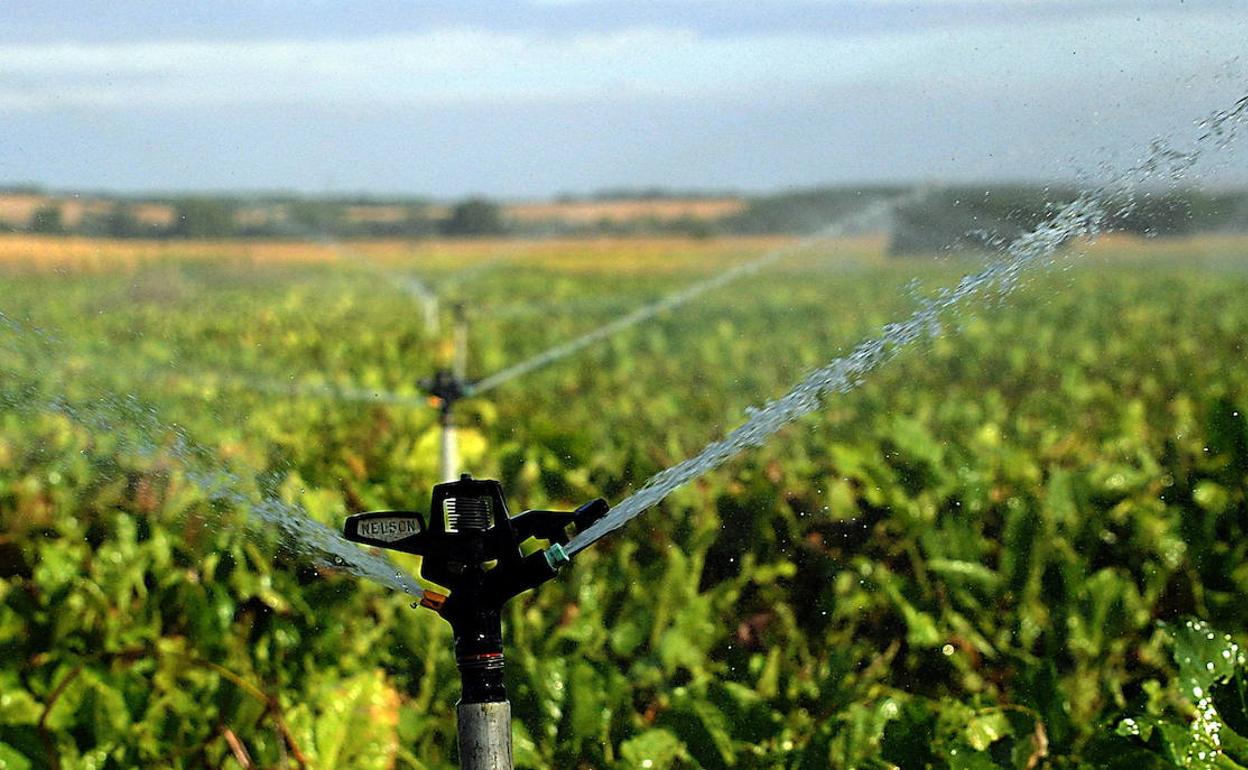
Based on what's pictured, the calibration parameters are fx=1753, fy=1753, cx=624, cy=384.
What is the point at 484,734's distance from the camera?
5.27 ft

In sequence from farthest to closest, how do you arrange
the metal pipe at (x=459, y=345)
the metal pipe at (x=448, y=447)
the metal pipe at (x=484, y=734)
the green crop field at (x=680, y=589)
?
1. the metal pipe at (x=459, y=345)
2. the metal pipe at (x=448, y=447)
3. the green crop field at (x=680, y=589)
4. the metal pipe at (x=484, y=734)

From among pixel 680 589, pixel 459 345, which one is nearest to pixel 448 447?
pixel 680 589

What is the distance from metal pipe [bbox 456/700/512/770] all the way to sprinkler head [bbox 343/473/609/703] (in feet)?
0.06

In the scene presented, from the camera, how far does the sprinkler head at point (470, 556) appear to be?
5.36ft

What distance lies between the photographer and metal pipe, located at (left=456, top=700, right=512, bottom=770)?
160 cm

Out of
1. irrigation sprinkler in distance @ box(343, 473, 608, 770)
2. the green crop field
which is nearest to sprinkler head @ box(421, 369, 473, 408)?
the green crop field

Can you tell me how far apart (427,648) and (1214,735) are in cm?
118

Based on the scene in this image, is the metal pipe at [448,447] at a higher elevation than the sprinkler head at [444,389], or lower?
lower

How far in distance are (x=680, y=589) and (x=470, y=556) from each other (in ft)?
4.23

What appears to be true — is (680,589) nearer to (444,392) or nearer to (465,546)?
(444,392)

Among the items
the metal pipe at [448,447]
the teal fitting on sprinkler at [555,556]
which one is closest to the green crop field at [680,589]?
the metal pipe at [448,447]

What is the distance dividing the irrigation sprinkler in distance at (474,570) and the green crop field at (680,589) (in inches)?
22.4

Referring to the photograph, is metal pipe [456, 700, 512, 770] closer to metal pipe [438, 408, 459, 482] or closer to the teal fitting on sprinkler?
the teal fitting on sprinkler

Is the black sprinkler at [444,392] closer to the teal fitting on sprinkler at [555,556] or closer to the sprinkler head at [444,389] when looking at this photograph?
the sprinkler head at [444,389]
